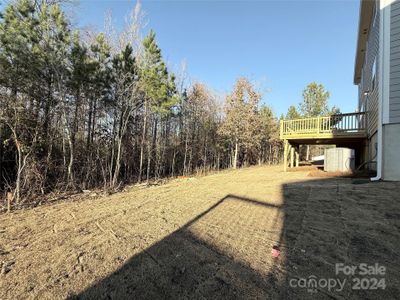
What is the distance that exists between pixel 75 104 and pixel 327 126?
10.7 meters

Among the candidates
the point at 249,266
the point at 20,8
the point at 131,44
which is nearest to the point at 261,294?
the point at 249,266

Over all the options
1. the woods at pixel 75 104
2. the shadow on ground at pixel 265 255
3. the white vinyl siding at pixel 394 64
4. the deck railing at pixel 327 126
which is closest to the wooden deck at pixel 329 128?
the deck railing at pixel 327 126

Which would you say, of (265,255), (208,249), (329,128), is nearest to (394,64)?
(329,128)

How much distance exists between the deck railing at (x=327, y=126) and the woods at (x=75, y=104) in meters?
6.07

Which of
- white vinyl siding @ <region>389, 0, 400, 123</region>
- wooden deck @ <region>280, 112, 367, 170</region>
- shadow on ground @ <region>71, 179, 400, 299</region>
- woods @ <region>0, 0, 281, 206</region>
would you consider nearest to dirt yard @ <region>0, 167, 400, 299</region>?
shadow on ground @ <region>71, 179, 400, 299</region>

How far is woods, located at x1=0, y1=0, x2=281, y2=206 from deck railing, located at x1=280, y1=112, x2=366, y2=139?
19.9ft

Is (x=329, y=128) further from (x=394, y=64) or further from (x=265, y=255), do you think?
(x=265, y=255)

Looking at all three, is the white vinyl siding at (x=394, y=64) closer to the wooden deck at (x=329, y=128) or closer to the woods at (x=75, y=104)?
the wooden deck at (x=329, y=128)

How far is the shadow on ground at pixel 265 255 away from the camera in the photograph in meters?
2.20

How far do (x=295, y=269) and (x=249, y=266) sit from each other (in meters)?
0.46

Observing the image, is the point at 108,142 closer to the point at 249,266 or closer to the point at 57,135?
the point at 57,135

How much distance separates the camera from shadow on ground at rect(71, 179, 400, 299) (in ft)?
7.22

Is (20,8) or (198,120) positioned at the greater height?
(20,8)

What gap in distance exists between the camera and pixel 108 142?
34.8 ft
